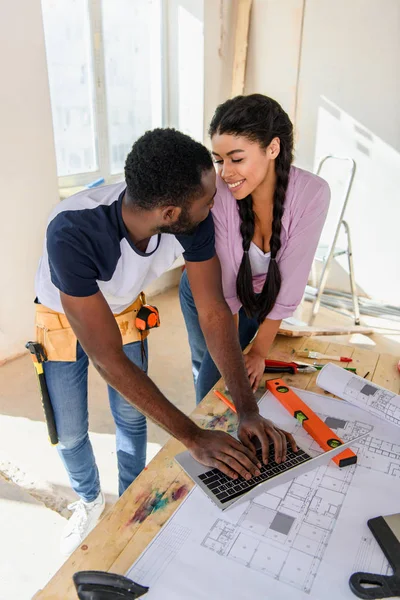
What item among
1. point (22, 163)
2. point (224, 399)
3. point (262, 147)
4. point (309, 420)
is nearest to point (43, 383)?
point (224, 399)

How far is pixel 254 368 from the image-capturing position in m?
1.21

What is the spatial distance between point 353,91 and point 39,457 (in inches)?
118

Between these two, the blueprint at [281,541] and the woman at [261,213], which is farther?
the woman at [261,213]

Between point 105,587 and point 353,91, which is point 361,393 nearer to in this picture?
point 105,587

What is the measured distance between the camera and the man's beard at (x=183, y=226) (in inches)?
38.8

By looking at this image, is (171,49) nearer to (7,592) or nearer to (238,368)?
(238,368)

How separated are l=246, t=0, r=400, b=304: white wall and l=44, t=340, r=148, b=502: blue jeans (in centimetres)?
256

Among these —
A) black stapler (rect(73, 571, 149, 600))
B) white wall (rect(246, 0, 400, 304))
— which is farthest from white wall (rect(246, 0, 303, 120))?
black stapler (rect(73, 571, 149, 600))

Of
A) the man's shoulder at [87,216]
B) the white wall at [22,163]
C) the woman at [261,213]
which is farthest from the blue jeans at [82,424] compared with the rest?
the white wall at [22,163]

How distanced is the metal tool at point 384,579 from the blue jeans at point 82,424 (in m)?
0.82

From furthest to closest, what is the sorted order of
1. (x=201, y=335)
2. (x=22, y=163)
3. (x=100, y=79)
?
(x=100, y=79) < (x=22, y=163) < (x=201, y=335)

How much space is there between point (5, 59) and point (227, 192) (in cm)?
161

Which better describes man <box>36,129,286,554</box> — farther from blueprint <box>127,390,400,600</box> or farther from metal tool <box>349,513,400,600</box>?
metal tool <box>349,513,400,600</box>

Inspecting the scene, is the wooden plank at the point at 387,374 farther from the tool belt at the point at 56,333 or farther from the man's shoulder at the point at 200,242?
the tool belt at the point at 56,333
